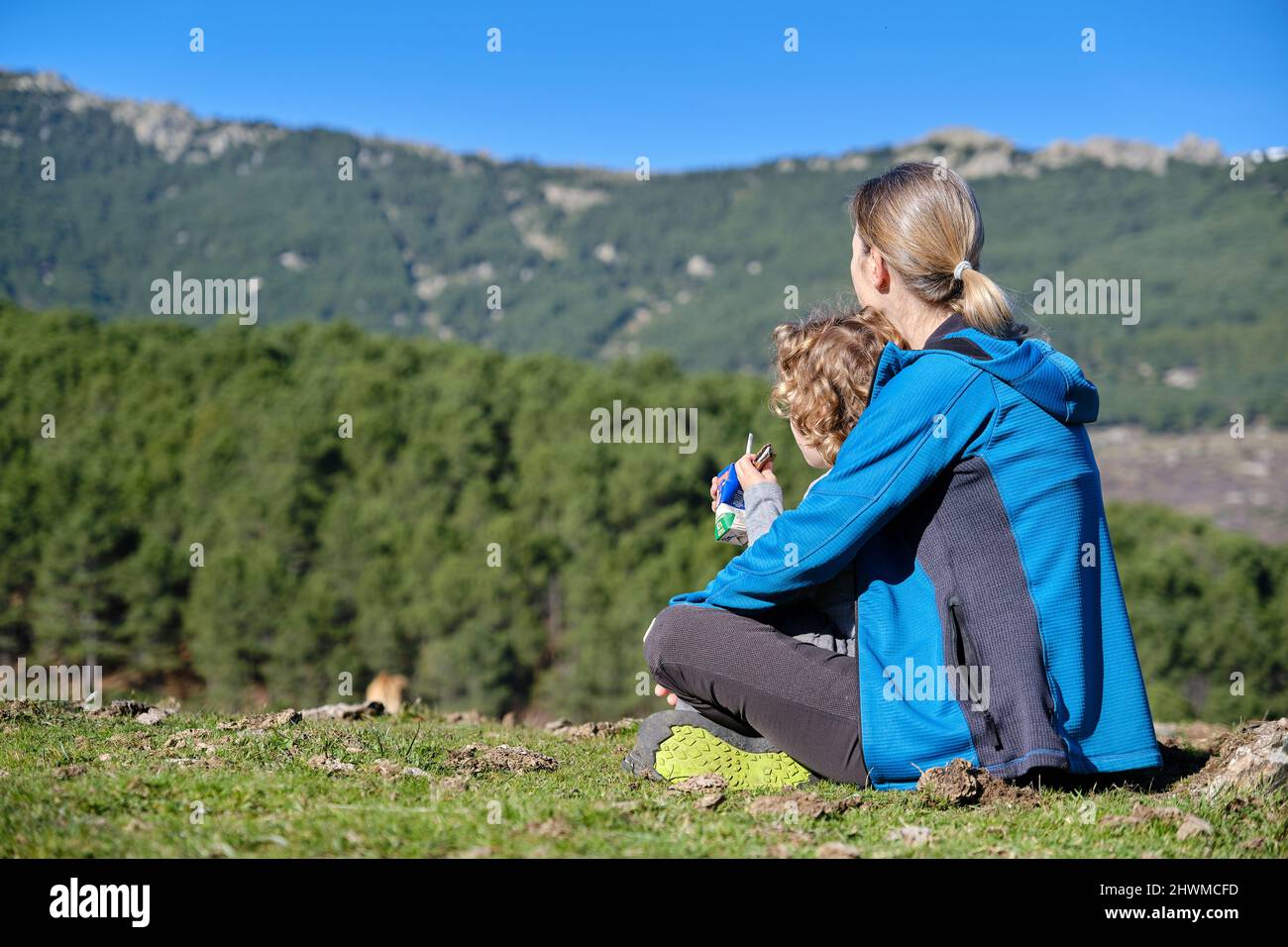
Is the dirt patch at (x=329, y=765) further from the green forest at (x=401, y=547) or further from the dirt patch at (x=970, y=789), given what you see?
the green forest at (x=401, y=547)

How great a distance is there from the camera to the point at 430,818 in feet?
13.5

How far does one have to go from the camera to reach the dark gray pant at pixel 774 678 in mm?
4734

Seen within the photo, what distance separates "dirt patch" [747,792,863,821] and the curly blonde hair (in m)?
1.47

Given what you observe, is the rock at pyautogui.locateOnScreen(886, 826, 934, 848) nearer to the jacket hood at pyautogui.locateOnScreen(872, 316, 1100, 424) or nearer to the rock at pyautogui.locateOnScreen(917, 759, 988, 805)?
the rock at pyautogui.locateOnScreen(917, 759, 988, 805)

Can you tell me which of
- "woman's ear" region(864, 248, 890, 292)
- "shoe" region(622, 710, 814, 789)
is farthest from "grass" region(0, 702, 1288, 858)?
"woman's ear" region(864, 248, 890, 292)

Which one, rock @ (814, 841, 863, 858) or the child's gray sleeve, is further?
the child's gray sleeve

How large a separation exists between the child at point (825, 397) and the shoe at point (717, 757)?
60 cm

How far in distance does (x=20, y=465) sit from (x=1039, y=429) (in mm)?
57909

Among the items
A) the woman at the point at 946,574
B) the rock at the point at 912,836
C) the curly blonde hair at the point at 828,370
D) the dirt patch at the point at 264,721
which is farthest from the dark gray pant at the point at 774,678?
the dirt patch at the point at 264,721

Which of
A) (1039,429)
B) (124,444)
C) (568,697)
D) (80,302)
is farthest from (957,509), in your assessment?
(80,302)

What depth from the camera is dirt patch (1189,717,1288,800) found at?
502cm

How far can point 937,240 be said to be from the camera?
486 cm

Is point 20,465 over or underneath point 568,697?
over
